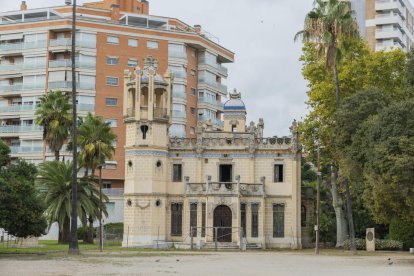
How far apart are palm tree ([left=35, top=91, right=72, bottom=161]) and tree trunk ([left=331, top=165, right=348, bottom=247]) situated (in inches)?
942

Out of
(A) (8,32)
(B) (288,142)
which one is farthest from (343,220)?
(A) (8,32)

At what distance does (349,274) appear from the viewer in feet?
104

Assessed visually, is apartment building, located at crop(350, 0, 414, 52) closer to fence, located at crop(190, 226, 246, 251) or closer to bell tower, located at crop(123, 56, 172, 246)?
bell tower, located at crop(123, 56, 172, 246)

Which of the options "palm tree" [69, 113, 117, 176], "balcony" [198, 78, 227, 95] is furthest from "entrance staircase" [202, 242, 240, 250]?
"balcony" [198, 78, 227, 95]

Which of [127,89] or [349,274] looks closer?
[349,274]

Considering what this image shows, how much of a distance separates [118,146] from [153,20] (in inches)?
697

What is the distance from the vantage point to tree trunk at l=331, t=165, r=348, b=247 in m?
67.0

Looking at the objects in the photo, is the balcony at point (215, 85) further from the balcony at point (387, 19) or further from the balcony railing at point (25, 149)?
the balcony at point (387, 19)

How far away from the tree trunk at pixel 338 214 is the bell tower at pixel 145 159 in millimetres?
14976

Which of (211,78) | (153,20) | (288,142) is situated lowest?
(288,142)

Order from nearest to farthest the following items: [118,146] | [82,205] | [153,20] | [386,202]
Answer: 1. [386,202]
2. [82,205]
3. [118,146]
4. [153,20]

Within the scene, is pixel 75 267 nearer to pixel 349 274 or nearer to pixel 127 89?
pixel 349 274

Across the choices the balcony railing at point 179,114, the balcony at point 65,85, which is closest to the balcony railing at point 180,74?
the balcony railing at point 179,114

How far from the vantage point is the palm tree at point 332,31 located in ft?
182
